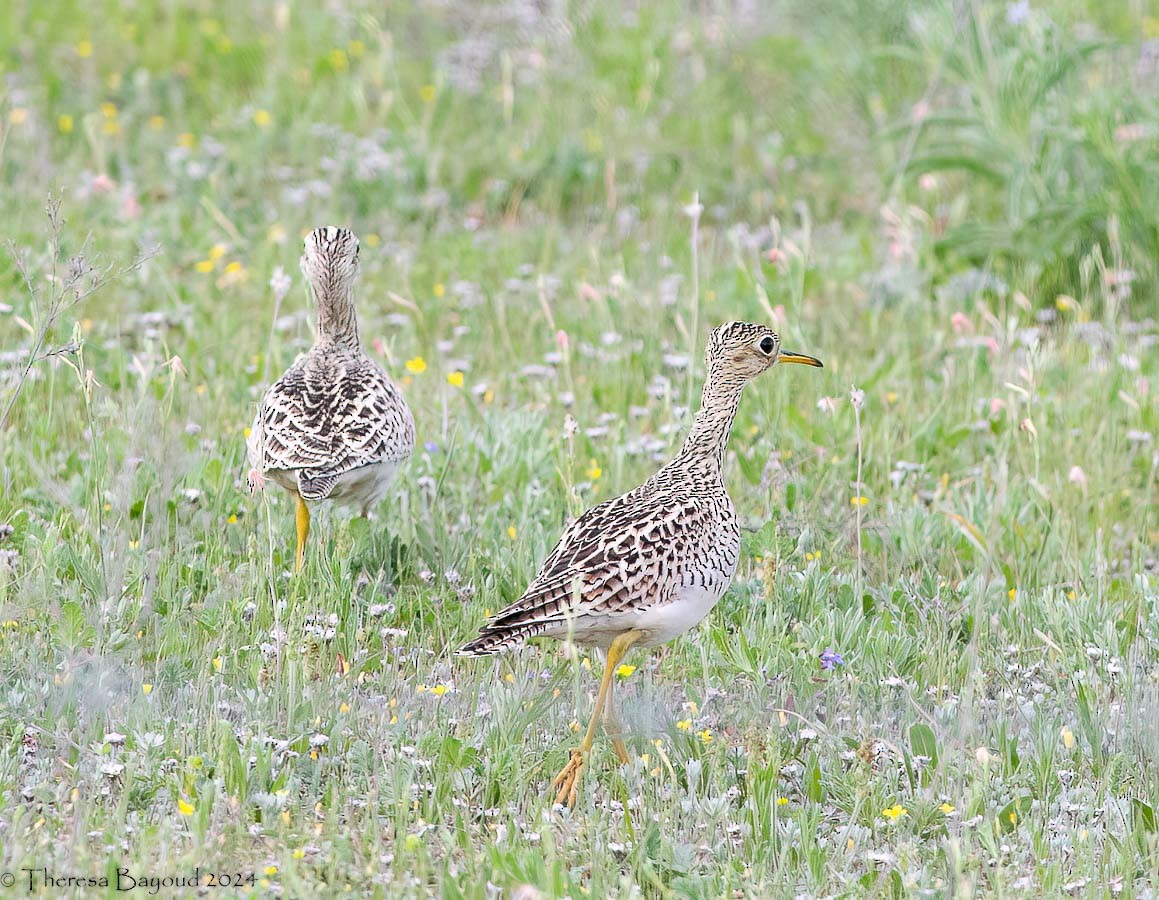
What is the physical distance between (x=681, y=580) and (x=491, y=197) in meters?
5.88

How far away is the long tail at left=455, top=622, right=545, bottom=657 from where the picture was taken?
4.38m

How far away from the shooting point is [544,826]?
3.88 metres

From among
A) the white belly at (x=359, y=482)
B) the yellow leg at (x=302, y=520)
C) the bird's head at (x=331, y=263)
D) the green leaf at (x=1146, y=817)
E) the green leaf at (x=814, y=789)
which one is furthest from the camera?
the bird's head at (x=331, y=263)

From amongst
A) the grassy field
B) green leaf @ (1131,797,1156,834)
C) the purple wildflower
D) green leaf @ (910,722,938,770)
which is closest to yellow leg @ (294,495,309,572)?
the grassy field

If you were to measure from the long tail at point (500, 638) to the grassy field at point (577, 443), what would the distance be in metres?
0.25

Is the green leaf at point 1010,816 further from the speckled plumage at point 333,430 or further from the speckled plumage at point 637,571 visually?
the speckled plumage at point 333,430

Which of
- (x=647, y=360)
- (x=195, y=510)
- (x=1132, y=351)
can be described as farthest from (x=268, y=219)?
(x=1132, y=351)

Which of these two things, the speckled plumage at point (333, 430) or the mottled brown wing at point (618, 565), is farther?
the speckled plumage at point (333, 430)

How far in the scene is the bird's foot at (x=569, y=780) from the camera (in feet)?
14.2

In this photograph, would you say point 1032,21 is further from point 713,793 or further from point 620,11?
point 713,793

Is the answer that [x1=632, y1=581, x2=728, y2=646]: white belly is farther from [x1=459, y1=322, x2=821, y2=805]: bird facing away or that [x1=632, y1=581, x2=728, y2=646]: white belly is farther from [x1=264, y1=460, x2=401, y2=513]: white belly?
[x1=264, y1=460, x2=401, y2=513]: white belly

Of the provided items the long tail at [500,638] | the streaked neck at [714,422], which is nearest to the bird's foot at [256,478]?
the long tail at [500,638]

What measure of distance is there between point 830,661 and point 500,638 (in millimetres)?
1194

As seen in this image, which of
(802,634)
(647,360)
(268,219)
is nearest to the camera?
(802,634)
